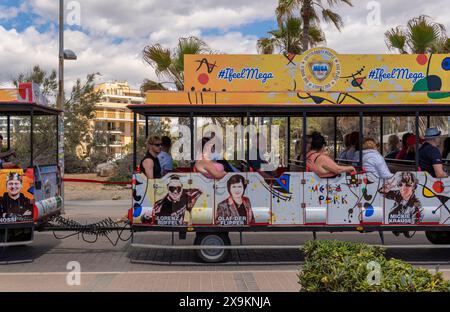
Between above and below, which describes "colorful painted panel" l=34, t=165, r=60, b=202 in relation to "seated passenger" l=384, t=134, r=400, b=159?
below

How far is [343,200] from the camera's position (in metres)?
8.30

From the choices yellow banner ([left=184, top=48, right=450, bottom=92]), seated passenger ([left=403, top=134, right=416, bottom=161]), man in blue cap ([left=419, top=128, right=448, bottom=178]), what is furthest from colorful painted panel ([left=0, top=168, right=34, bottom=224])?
seated passenger ([left=403, top=134, right=416, bottom=161])

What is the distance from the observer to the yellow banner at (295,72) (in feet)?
28.9

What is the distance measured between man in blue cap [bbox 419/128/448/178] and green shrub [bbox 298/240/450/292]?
13.5 feet

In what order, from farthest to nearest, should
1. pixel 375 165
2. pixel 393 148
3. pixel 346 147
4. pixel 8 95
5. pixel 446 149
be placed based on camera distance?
pixel 393 148, pixel 346 147, pixel 446 149, pixel 8 95, pixel 375 165

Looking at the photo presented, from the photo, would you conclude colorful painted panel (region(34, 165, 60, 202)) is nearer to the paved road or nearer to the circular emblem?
the paved road

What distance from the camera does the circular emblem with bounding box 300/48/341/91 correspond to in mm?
8781

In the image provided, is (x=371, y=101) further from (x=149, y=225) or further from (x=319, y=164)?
(x=149, y=225)

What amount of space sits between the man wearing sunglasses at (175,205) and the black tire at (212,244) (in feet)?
1.29

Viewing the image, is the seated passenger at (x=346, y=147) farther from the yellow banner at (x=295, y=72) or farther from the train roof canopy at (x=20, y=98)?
the train roof canopy at (x=20, y=98)

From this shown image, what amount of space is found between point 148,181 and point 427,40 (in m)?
12.9

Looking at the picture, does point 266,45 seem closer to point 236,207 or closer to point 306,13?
point 306,13

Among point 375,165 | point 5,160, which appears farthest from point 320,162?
point 5,160

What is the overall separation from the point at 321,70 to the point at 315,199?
222cm
